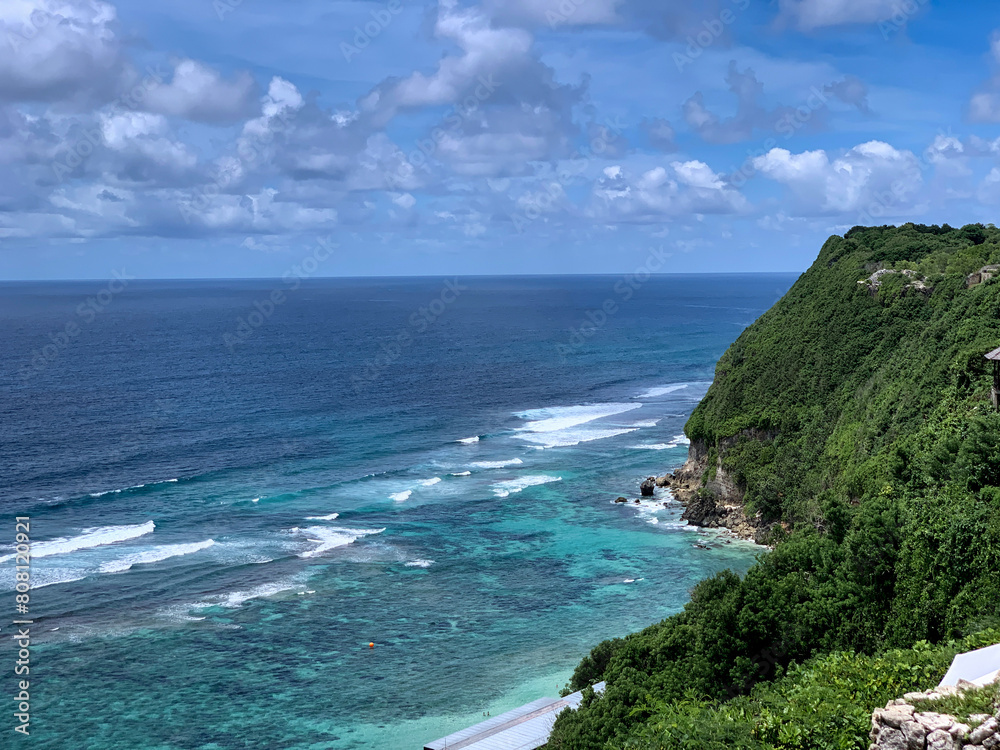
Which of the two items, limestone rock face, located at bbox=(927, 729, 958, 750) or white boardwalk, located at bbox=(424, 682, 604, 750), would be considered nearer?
limestone rock face, located at bbox=(927, 729, 958, 750)

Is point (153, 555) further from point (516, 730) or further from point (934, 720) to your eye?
point (934, 720)

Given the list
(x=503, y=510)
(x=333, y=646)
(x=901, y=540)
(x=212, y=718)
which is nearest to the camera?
(x=901, y=540)

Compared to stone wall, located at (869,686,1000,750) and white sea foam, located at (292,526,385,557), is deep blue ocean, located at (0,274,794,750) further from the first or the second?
stone wall, located at (869,686,1000,750)

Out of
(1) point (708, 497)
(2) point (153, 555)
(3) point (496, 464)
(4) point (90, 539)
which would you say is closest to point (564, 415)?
(3) point (496, 464)

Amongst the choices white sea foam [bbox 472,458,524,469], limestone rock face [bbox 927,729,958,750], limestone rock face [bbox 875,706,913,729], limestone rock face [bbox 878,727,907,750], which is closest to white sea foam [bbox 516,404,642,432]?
white sea foam [bbox 472,458,524,469]

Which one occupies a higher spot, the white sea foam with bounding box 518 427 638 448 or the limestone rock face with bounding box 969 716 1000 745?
the limestone rock face with bounding box 969 716 1000 745

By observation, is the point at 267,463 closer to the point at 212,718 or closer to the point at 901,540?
the point at 212,718

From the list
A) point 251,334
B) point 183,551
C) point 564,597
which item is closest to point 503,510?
point 564,597
